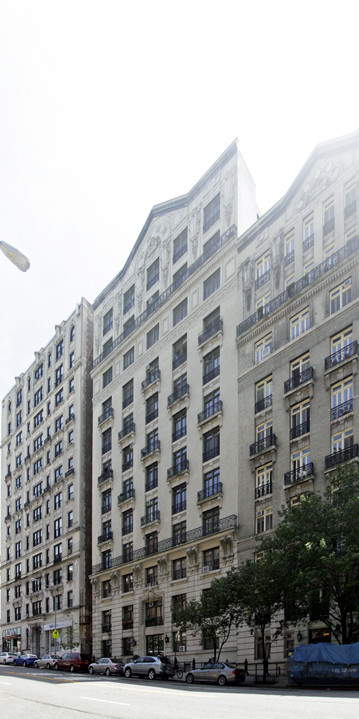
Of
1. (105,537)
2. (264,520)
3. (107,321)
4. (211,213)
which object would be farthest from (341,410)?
(107,321)

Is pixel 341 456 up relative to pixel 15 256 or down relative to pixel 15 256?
down

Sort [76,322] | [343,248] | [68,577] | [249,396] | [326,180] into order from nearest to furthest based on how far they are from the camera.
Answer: [343,248]
[326,180]
[249,396]
[68,577]
[76,322]

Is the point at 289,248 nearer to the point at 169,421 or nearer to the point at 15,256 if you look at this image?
the point at 169,421

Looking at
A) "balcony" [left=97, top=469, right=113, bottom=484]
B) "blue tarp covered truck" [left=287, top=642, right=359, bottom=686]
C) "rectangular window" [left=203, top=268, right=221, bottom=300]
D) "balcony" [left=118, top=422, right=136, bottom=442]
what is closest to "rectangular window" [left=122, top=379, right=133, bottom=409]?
"balcony" [left=118, top=422, right=136, bottom=442]

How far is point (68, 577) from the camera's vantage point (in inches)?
2891

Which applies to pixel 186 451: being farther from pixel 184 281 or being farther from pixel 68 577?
pixel 68 577

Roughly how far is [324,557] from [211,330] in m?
25.8

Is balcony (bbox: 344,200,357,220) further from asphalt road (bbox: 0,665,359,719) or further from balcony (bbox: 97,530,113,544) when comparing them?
balcony (bbox: 97,530,113,544)

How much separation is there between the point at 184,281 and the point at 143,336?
818 cm

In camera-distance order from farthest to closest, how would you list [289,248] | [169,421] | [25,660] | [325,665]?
[25,660], [169,421], [289,248], [325,665]

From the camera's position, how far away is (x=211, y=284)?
56781mm

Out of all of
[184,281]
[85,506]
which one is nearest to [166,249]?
[184,281]

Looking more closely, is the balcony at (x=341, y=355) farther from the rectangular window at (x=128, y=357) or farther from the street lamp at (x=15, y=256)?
the street lamp at (x=15, y=256)

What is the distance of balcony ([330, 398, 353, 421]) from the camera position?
4078 cm
